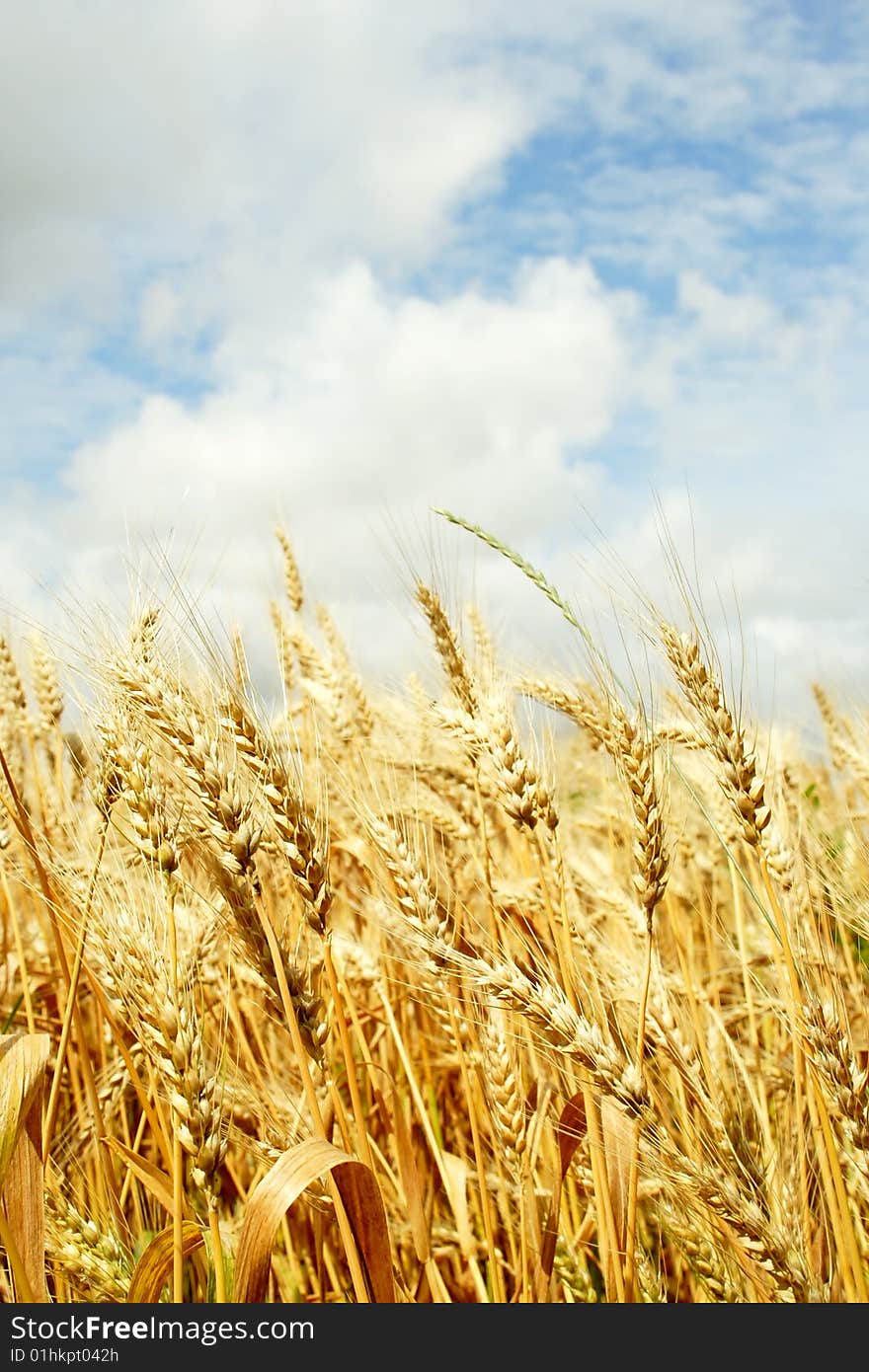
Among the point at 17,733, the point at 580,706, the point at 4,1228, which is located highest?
the point at 17,733

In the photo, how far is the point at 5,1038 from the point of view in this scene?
157 centimetres

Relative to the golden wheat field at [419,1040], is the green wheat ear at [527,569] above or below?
above

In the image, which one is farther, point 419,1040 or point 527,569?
point 419,1040

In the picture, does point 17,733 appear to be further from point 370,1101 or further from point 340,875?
point 370,1101

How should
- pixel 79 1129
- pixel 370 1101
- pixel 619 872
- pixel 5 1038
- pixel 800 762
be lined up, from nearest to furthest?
1. pixel 5 1038
2. pixel 79 1129
3. pixel 370 1101
4. pixel 619 872
5. pixel 800 762

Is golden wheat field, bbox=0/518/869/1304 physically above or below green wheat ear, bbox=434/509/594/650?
below

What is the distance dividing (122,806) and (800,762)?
4.93 m

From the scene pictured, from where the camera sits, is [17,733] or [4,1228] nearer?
[4,1228]

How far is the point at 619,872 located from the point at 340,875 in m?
1.04

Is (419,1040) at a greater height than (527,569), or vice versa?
(527,569)

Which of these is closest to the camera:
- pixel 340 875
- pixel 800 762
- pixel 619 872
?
pixel 619 872
